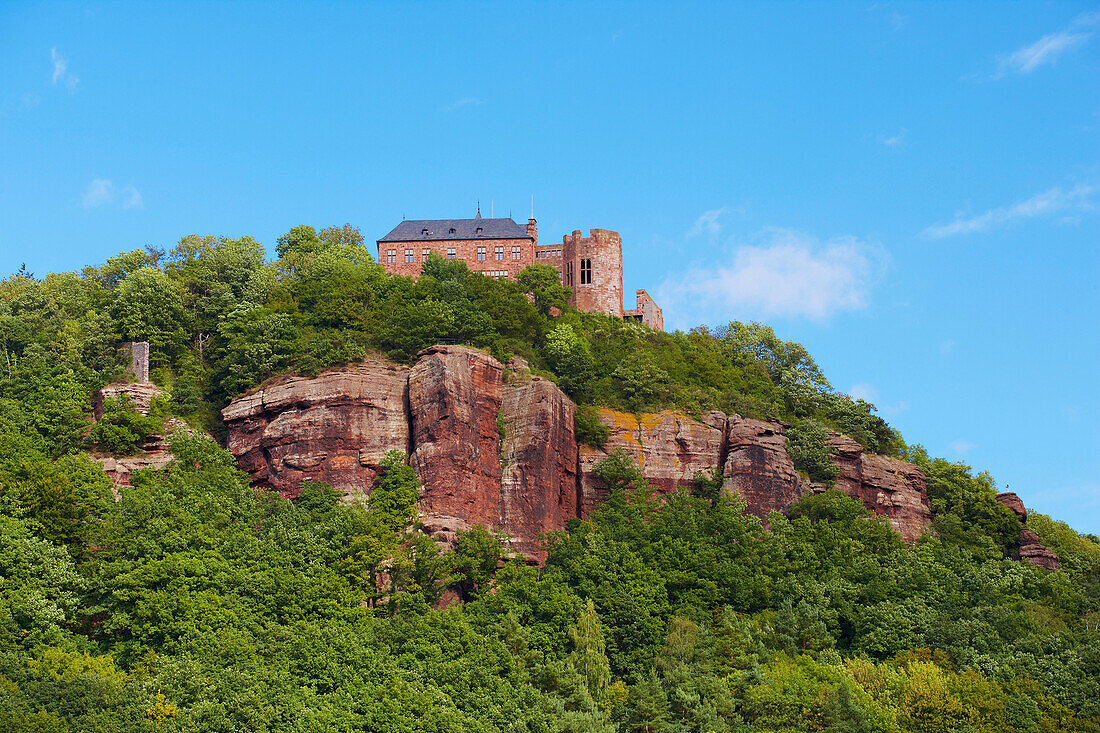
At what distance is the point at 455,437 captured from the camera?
274ft

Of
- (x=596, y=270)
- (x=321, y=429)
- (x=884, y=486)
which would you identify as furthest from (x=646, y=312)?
(x=321, y=429)

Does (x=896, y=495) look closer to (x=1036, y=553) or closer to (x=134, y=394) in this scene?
(x=1036, y=553)

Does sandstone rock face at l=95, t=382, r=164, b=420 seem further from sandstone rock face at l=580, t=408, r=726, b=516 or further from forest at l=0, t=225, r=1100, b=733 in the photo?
sandstone rock face at l=580, t=408, r=726, b=516

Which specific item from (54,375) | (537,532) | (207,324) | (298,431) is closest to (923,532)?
(537,532)

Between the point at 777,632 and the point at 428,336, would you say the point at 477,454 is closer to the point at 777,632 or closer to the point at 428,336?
the point at 428,336

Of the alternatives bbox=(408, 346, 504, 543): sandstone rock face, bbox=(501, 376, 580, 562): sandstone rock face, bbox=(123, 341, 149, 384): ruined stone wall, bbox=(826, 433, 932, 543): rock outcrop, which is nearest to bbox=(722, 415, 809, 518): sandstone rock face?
bbox=(826, 433, 932, 543): rock outcrop

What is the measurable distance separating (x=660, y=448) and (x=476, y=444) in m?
14.1

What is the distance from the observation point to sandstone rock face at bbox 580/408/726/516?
9062 cm

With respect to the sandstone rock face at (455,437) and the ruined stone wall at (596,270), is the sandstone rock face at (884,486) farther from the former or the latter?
the ruined stone wall at (596,270)

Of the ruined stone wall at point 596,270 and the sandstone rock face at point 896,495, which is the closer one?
the sandstone rock face at point 896,495

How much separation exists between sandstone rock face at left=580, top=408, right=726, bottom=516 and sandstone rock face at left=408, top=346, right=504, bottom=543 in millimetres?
7270

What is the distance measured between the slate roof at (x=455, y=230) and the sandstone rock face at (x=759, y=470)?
37.2 metres

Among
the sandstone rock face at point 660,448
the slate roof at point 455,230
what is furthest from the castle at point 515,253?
the sandstone rock face at point 660,448

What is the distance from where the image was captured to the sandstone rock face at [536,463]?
276ft
